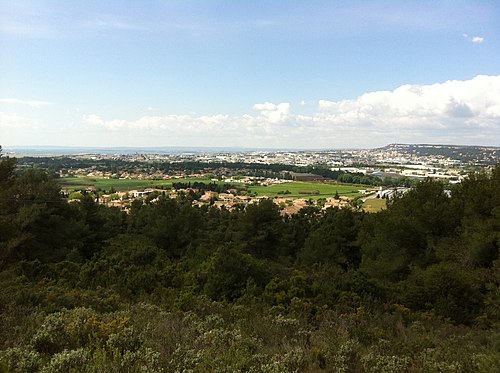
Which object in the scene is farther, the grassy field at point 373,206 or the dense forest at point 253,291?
the grassy field at point 373,206

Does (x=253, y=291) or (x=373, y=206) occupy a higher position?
(x=253, y=291)

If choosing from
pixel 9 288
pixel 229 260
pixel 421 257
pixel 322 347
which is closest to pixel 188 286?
pixel 229 260

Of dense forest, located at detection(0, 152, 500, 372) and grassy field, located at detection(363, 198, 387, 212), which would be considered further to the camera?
grassy field, located at detection(363, 198, 387, 212)

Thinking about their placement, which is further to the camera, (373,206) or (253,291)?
(373,206)

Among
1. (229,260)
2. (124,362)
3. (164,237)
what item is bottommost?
(164,237)

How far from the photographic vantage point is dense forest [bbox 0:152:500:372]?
4305 mm

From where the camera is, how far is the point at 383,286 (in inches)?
404

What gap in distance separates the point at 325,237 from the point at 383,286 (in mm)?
7950

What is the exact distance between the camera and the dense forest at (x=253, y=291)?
14.1ft

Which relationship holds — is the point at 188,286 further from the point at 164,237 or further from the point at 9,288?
the point at 164,237

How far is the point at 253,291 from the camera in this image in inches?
349

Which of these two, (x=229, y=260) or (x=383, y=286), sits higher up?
(x=229, y=260)

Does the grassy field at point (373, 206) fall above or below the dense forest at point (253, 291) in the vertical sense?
below

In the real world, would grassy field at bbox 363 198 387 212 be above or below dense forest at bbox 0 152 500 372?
below
